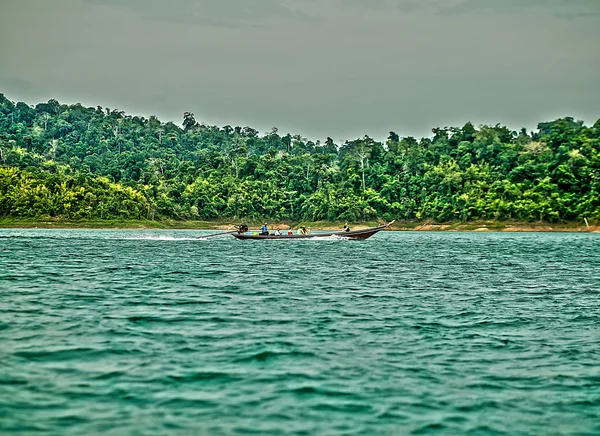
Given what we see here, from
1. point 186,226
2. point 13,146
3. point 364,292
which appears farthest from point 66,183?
point 364,292

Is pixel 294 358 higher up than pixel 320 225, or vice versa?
pixel 320 225

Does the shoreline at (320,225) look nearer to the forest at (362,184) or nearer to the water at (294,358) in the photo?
the forest at (362,184)

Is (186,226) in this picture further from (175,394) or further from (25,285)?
(175,394)

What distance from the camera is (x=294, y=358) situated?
643 inches

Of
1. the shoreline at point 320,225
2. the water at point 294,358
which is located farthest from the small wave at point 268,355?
the shoreline at point 320,225

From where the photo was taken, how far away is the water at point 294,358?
1200 cm

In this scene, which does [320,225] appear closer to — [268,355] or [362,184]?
[362,184]

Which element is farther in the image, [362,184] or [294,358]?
[362,184]

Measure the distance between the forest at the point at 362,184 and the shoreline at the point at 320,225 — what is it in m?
1.57

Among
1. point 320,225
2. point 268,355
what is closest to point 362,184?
point 320,225

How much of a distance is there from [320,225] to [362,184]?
20.6 m

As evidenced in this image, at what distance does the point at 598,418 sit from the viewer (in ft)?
41.5

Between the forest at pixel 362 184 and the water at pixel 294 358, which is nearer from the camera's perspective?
the water at pixel 294 358

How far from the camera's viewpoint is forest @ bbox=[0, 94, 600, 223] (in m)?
145
